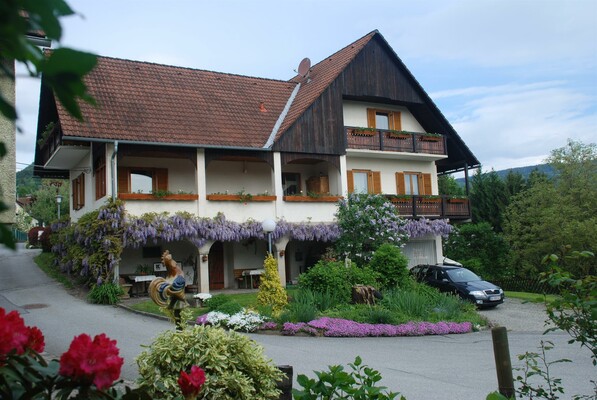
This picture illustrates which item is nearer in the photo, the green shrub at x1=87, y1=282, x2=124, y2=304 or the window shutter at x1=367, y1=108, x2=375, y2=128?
the green shrub at x1=87, y1=282, x2=124, y2=304

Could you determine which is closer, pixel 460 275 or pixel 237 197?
pixel 460 275

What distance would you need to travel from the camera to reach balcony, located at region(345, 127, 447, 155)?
25.0 metres

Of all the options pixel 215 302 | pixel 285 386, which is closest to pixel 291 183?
pixel 215 302

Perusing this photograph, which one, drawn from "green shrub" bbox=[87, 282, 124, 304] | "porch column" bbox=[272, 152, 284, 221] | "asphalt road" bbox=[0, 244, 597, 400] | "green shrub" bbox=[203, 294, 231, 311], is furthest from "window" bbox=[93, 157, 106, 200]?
"green shrub" bbox=[203, 294, 231, 311]

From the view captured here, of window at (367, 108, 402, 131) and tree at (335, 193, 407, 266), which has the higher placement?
window at (367, 108, 402, 131)

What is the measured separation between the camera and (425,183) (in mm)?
28375

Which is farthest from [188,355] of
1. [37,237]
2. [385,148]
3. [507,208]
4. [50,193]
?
[50,193]

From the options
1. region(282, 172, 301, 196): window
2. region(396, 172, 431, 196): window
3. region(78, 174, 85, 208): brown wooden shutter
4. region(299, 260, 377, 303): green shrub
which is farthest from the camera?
region(396, 172, 431, 196): window

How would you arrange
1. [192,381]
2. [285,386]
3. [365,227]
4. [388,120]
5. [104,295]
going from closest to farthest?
[192,381] → [285,386] → [104,295] → [365,227] → [388,120]

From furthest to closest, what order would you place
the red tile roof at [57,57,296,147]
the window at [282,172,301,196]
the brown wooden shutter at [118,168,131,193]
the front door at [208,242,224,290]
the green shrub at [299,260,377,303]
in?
the window at [282,172,301,196]
the front door at [208,242,224,290]
the brown wooden shutter at [118,168,131,193]
the red tile roof at [57,57,296,147]
the green shrub at [299,260,377,303]

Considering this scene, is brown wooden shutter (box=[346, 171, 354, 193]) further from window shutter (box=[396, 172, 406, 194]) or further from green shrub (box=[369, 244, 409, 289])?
green shrub (box=[369, 244, 409, 289])

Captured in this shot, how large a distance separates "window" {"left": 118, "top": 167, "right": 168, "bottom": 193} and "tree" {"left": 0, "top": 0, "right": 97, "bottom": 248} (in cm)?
2089

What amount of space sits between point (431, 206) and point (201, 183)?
459 inches

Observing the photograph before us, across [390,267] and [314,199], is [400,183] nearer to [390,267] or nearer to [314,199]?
[314,199]
